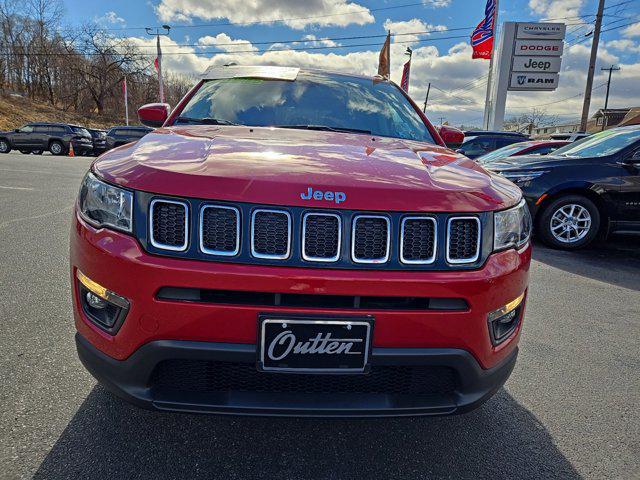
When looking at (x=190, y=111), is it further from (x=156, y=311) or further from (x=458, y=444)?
(x=458, y=444)

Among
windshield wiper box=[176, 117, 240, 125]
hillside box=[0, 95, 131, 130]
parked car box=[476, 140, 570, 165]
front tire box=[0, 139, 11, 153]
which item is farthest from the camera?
hillside box=[0, 95, 131, 130]

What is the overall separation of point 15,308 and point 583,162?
622 centimetres

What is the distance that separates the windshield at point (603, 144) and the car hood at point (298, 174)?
4.75 meters

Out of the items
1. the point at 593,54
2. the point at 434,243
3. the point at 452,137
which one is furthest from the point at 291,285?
the point at 593,54

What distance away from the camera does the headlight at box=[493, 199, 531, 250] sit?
5.31 ft

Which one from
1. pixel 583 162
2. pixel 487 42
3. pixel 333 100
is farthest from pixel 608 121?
pixel 333 100

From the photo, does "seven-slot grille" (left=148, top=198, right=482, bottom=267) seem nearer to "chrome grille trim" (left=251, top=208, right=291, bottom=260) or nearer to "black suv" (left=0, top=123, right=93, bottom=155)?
"chrome grille trim" (left=251, top=208, right=291, bottom=260)

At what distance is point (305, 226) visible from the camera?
1.43m

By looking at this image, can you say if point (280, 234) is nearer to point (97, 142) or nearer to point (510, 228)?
point (510, 228)

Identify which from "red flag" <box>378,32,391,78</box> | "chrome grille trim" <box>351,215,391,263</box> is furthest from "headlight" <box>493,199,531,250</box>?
"red flag" <box>378,32,391,78</box>

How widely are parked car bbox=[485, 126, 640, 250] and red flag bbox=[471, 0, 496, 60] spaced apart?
18.0 meters

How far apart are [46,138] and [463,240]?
987 inches

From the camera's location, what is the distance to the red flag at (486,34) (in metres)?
21.4

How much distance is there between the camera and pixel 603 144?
19.3 feet
